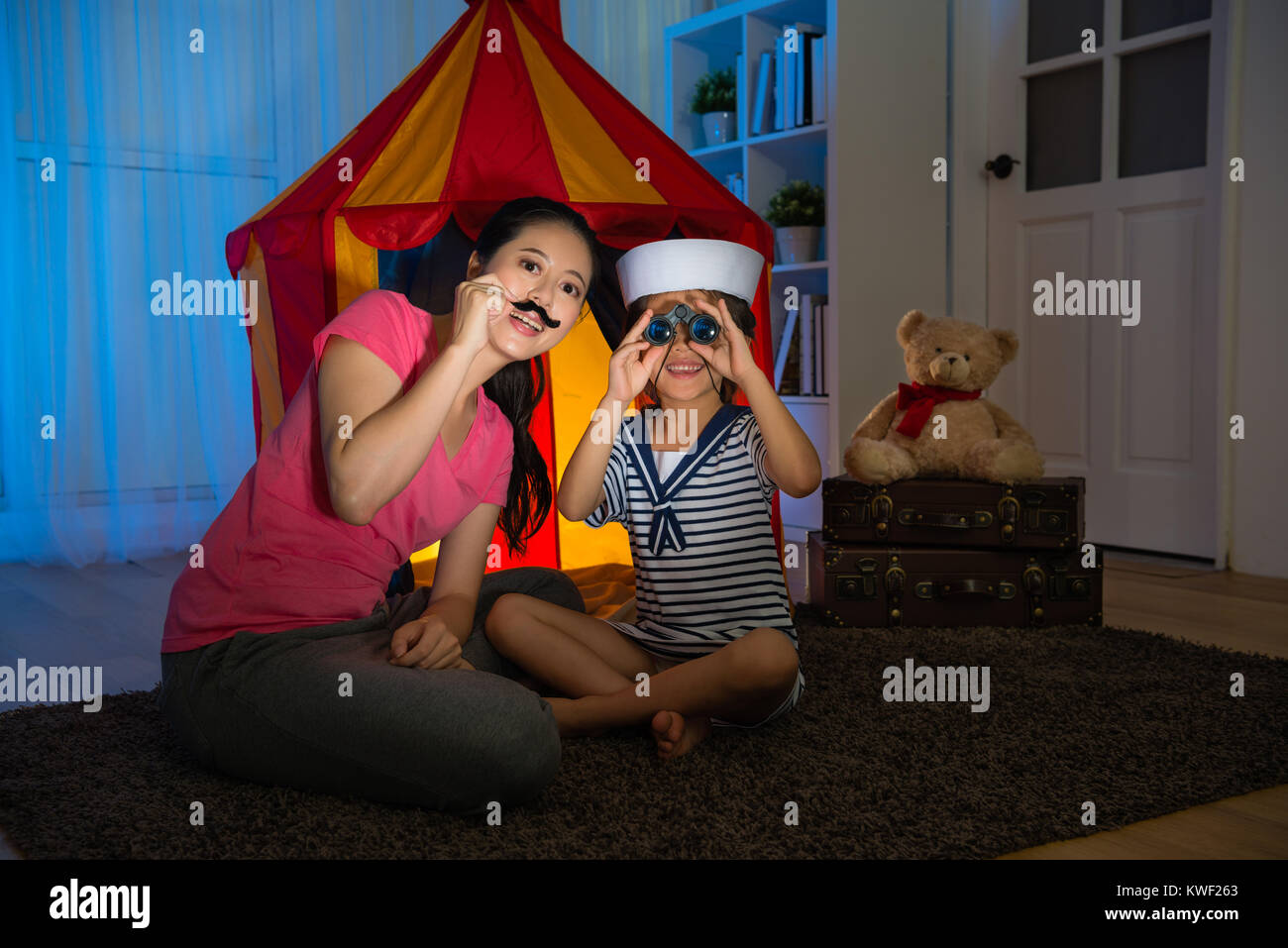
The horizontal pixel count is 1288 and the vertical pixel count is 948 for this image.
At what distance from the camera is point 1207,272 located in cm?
256

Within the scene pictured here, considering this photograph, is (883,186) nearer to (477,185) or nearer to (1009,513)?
(1009,513)

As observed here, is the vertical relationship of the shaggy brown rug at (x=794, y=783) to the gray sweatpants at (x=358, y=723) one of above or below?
below

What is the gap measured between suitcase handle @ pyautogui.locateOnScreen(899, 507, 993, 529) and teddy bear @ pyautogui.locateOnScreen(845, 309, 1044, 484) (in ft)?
0.25

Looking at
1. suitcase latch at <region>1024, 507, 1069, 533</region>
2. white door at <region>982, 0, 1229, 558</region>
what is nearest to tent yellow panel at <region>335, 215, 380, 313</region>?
suitcase latch at <region>1024, 507, 1069, 533</region>

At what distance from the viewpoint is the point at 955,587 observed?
1918mm

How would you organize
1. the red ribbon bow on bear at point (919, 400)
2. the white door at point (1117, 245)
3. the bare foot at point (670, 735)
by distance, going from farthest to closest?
the white door at point (1117, 245)
the red ribbon bow on bear at point (919, 400)
the bare foot at point (670, 735)

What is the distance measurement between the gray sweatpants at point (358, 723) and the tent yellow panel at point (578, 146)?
95 cm

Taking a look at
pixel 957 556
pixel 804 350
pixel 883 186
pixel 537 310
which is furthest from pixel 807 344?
pixel 537 310

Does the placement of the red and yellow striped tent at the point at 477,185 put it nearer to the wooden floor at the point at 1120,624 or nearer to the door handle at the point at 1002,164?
the wooden floor at the point at 1120,624

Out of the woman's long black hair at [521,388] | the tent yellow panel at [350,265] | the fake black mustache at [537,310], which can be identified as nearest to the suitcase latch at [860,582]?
the woman's long black hair at [521,388]

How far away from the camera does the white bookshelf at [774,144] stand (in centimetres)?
288

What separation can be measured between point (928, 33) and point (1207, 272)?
1.00 metres

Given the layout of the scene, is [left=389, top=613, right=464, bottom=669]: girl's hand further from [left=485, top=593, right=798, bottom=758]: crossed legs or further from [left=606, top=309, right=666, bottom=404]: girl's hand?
[left=606, top=309, right=666, bottom=404]: girl's hand
